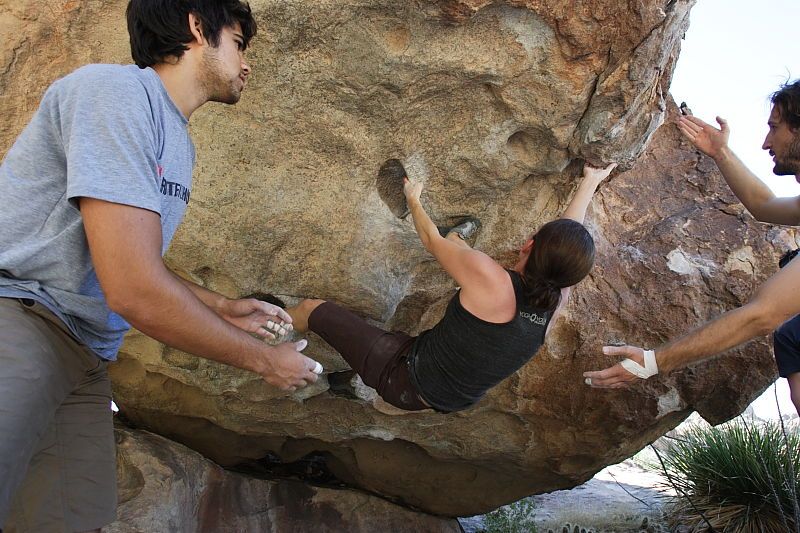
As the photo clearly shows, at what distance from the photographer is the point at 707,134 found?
159 inches

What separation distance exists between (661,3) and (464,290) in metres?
1.41

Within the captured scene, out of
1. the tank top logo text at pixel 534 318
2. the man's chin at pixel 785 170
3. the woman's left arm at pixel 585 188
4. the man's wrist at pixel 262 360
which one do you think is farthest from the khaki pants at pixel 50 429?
the man's chin at pixel 785 170

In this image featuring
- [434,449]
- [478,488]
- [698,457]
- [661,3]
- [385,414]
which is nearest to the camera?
[661,3]

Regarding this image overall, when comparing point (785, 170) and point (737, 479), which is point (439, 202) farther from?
point (737, 479)

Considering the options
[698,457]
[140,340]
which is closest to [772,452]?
[698,457]

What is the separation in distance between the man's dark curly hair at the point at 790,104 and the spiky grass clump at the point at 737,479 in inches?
96.5

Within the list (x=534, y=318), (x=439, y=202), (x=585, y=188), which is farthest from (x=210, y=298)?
(x=585, y=188)

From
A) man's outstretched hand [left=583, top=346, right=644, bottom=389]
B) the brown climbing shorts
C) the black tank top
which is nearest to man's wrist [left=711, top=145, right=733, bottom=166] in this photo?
man's outstretched hand [left=583, top=346, right=644, bottom=389]

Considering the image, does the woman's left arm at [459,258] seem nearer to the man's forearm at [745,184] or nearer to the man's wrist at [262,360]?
the man's wrist at [262,360]

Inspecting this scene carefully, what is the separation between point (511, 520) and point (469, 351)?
3501 mm

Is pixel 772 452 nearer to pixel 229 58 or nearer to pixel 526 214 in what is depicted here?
pixel 526 214

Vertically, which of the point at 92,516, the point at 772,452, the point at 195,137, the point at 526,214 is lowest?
the point at 92,516

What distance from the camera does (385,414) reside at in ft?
14.3

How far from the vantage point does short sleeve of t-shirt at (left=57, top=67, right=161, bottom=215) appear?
1.82 metres
